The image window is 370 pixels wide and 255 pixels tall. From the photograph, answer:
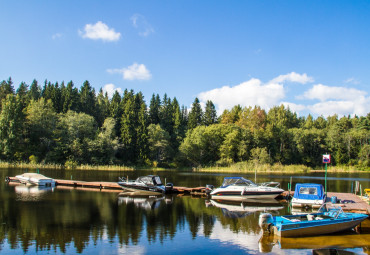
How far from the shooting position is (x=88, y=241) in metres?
16.4

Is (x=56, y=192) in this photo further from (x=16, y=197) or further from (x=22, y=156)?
(x=22, y=156)

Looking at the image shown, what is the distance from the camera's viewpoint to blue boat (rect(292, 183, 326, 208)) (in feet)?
82.2

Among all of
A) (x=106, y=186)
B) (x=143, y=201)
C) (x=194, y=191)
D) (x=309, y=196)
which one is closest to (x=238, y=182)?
(x=194, y=191)

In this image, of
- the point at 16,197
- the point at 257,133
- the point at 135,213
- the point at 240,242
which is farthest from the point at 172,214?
the point at 257,133

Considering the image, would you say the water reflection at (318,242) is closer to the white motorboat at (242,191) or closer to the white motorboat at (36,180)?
the white motorboat at (242,191)

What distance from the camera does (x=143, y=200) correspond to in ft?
104

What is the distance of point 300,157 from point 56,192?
8443cm

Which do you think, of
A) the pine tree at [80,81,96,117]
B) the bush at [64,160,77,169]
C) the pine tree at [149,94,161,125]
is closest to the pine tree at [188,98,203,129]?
the pine tree at [149,94,161,125]

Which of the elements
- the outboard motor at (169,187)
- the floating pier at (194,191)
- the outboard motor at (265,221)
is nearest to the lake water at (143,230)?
the outboard motor at (265,221)

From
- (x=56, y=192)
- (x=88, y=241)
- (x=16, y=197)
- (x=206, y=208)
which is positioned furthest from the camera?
(x=56, y=192)

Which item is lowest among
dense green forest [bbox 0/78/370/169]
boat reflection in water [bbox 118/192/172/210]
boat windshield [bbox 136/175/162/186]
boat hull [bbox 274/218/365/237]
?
boat reflection in water [bbox 118/192/172/210]

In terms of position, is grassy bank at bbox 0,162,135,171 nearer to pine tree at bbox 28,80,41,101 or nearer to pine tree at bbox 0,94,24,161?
pine tree at bbox 0,94,24,161

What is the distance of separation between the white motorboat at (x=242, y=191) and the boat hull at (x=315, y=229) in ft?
39.3

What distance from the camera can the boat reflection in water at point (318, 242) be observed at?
1588 centimetres
